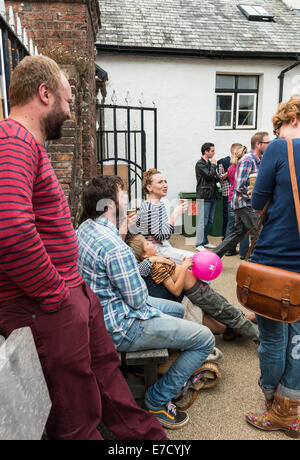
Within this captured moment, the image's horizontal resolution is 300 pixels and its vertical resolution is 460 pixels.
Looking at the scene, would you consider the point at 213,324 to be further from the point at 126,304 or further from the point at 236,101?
the point at 236,101

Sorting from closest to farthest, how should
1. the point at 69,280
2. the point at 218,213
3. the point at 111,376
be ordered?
the point at 69,280
the point at 111,376
the point at 218,213

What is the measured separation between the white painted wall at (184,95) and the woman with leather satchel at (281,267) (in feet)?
23.1

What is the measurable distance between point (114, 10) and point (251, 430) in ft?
34.1

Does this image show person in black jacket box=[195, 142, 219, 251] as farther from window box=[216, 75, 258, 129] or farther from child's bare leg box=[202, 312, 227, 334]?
child's bare leg box=[202, 312, 227, 334]

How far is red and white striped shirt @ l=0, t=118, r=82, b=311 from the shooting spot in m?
1.26

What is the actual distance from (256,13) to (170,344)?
1127cm

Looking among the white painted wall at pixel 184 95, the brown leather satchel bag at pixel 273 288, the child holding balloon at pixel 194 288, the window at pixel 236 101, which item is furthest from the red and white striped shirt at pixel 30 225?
the window at pixel 236 101

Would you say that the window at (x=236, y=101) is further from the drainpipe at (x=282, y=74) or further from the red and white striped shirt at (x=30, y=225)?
the red and white striped shirt at (x=30, y=225)

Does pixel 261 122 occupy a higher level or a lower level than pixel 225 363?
higher

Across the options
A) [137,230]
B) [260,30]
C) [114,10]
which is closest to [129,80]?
[114,10]

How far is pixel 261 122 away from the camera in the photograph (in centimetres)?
950

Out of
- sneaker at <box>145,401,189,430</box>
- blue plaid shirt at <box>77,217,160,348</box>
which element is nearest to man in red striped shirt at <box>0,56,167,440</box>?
blue plaid shirt at <box>77,217,160,348</box>

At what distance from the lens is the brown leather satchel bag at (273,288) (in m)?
1.96

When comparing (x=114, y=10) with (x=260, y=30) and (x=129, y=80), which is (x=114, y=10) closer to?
(x=129, y=80)
